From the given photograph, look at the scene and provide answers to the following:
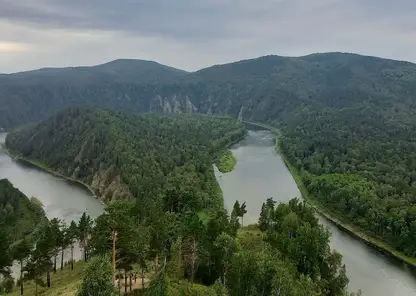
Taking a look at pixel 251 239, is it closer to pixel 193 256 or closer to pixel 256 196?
pixel 193 256

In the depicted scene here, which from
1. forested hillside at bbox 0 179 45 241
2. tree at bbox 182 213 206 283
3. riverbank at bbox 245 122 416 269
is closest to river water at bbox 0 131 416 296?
riverbank at bbox 245 122 416 269

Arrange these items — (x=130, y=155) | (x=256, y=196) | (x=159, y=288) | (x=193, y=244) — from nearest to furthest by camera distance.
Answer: (x=159, y=288)
(x=193, y=244)
(x=256, y=196)
(x=130, y=155)

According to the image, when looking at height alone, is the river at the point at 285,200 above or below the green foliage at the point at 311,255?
below

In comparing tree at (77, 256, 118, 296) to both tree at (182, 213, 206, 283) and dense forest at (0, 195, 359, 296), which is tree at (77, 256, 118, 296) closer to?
dense forest at (0, 195, 359, 296)

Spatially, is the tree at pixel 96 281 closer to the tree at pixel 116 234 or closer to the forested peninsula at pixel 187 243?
the forested peninsula at pixel 187 243

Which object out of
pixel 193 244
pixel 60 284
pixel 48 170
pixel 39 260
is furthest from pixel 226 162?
pixel 39 260

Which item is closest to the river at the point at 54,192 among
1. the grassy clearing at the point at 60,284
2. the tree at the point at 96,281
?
the grassy clearing at the point at 60,284
